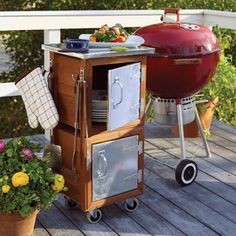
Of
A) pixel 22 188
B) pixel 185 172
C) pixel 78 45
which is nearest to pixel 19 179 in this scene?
pixel 22 188

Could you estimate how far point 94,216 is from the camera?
2.94 m

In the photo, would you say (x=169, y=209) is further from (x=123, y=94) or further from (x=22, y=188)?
(x=22, y=188)

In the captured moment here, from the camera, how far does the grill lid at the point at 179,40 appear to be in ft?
11.1

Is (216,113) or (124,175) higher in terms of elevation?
(124,175)

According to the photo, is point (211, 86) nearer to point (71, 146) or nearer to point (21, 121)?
point (71, 146)

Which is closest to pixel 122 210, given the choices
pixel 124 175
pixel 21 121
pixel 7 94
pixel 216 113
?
pixel 124 175

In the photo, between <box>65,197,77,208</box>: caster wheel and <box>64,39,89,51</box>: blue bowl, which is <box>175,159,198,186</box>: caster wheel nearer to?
<box>65,197,77,208</box>: caster wheel

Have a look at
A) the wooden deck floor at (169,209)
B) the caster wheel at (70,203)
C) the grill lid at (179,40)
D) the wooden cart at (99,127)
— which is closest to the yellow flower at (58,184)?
the wooden cart at (99,127)

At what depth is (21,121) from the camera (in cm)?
639

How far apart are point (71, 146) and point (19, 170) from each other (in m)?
0.32

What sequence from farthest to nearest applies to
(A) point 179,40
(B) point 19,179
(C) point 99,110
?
(A) point 179,40 → (C) point 99,110 → (B) point 19,179

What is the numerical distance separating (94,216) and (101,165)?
0.90 feet

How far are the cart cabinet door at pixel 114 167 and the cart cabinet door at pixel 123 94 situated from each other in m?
0.14

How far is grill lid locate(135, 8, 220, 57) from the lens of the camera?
11.1 ft
